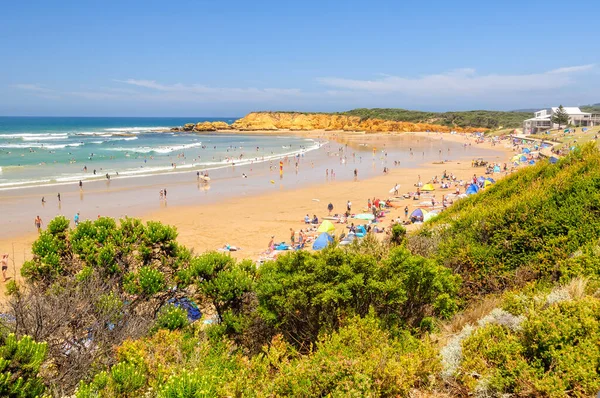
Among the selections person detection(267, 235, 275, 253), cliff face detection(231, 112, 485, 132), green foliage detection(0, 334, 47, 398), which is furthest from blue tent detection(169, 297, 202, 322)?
cliff face detection(231, 112, 485, 132)

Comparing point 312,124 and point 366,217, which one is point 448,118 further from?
point 366,217

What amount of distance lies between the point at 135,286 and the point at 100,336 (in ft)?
4.28

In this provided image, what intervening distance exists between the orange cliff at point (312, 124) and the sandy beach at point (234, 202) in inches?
2555

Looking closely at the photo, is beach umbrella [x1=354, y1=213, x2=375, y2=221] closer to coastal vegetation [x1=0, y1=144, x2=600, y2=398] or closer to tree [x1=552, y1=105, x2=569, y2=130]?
coastal vegetation [x1=0, y1=144, x2=600, y2=398]

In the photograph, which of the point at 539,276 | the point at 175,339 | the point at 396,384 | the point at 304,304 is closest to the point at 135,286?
the point at 175,339

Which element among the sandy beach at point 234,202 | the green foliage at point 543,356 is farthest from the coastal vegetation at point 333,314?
the sandy beach at point 234,202

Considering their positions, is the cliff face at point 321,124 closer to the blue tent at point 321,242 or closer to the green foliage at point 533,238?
the blue tent at point 321,242

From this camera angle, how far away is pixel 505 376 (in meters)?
4.20

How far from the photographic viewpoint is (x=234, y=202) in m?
27.1

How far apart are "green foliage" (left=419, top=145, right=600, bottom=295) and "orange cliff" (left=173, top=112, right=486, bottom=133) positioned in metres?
98.7

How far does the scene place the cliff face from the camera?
344 ft

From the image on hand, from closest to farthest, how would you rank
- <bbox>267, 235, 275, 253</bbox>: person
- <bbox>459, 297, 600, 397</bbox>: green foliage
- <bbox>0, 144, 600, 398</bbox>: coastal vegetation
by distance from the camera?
<bbox>459, 297, 600, 397</bbox>: green foliage, <bbox>0, 144, 600, 398</bbox>: coastal vegetation, <bbox>267, 235, 275, 253</bbox>: person

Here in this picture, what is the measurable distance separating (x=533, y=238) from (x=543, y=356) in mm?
4208

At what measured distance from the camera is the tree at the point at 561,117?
69.4m
